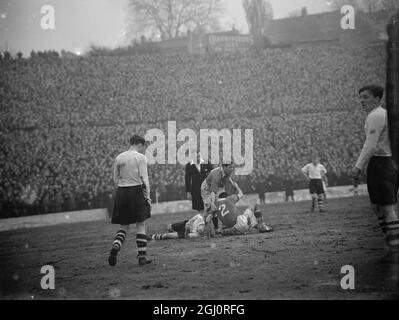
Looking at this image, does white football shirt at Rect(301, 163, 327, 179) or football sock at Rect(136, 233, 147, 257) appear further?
white football shirt at Rect(301, 163, 327, 179)

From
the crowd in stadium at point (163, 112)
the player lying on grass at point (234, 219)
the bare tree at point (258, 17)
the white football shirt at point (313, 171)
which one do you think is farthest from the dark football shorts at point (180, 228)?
the bare tree at point (258, 17)

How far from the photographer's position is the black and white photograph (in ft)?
19.4

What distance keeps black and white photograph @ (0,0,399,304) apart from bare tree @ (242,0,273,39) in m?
0.12

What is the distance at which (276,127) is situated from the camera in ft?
77.3

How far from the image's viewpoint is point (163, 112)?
2542cm

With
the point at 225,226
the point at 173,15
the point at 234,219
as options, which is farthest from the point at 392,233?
the point at 173,15

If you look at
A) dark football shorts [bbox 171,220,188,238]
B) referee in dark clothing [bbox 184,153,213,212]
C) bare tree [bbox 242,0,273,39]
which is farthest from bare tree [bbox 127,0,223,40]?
dark football shorts [bbox 171,220,188,238]

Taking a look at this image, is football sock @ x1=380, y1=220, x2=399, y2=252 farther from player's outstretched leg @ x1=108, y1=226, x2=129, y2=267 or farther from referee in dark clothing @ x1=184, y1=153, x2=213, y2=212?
referee in dark clothing @ x1=184, y1=153, x2=213, y2=212

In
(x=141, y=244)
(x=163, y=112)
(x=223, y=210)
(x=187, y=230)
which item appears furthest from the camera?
(x=163, y=112)

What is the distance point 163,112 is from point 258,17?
12.0 metres

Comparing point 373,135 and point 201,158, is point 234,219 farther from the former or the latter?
point 373,135

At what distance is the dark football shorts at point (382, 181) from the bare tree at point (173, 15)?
1959cm

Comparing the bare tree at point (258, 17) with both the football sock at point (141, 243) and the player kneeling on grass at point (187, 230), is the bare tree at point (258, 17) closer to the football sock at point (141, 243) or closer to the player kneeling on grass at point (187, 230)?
the player kneeling on grass at point (187, 230)

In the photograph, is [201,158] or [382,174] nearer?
[382,174]
